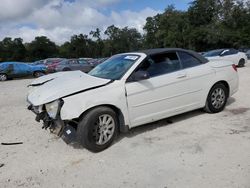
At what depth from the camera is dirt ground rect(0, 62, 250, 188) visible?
3725mm

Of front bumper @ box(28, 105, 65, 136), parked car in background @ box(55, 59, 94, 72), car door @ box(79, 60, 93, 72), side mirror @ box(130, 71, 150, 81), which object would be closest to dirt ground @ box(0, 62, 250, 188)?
front bumper @ box(28, 105, 65, 136)

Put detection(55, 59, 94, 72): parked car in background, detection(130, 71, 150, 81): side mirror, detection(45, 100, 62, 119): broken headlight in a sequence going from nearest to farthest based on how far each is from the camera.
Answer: detection(45, 100, 62, 119): broken headlight < detection(130, 71, 150, 81): side mirror < detection(55, 59, 94, 72): parked car in background

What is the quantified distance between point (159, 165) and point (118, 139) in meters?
1.27

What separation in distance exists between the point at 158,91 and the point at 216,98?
1778 mm

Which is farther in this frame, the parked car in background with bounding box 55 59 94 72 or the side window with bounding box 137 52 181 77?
the parked car in background with bounding box 55 59 94 72

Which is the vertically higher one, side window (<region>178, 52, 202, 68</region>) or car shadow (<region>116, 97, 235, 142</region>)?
side window (<region>178, 52, 202, 68</region>)

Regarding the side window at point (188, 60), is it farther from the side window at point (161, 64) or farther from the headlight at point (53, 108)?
the headlight at point (53, 108)

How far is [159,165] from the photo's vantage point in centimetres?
409

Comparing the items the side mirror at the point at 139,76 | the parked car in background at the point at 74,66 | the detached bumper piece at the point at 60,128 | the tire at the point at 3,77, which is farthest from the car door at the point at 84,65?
the detached bumper piece at the point at 60,128

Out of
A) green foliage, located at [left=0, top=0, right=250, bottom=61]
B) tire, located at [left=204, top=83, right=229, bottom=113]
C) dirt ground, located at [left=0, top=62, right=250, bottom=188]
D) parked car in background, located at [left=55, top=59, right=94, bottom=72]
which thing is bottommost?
dirt ground, located at [left=0, top=62, right=250, bottom=188]

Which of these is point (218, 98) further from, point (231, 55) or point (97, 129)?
point (231, 55)

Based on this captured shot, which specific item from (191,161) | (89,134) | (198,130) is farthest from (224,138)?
(89,134)

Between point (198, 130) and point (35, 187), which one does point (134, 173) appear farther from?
point (198, 130)

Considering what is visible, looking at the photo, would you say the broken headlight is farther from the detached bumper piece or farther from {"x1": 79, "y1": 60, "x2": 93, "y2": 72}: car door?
{"x1": 79, "y1": 60, "x2": 93, "y2": 72}: car door
